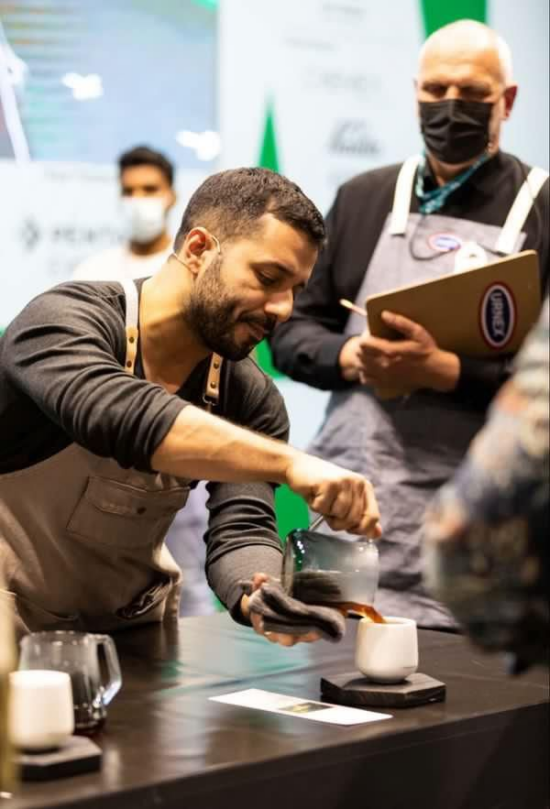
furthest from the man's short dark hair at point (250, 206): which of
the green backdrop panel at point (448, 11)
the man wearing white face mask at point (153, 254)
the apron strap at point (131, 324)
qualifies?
the green backdrop panel at point (448, 11)

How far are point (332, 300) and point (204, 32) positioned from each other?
1.74 meters

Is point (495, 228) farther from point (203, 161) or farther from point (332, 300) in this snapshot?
point (203, 161)

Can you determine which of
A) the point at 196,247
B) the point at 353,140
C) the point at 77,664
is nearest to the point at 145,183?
the point at 353,140

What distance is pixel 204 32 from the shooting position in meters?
4.54

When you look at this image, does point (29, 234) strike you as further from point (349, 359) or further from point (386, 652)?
point (386, 652)

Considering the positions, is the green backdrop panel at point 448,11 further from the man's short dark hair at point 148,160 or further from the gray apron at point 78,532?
the gray apron at point 78,532

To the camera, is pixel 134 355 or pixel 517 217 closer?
pixel 134 355

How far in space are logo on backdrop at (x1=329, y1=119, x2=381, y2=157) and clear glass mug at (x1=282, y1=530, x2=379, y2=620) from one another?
323 cm

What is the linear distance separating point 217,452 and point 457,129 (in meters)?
1.35

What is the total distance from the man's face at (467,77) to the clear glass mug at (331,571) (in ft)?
4.67

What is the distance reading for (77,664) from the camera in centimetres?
158

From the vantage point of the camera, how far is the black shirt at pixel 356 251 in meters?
2.98

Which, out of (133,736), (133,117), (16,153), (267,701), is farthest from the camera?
(133,117)

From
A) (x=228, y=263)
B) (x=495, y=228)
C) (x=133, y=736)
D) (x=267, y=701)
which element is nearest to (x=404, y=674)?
(x=267, y=701)
